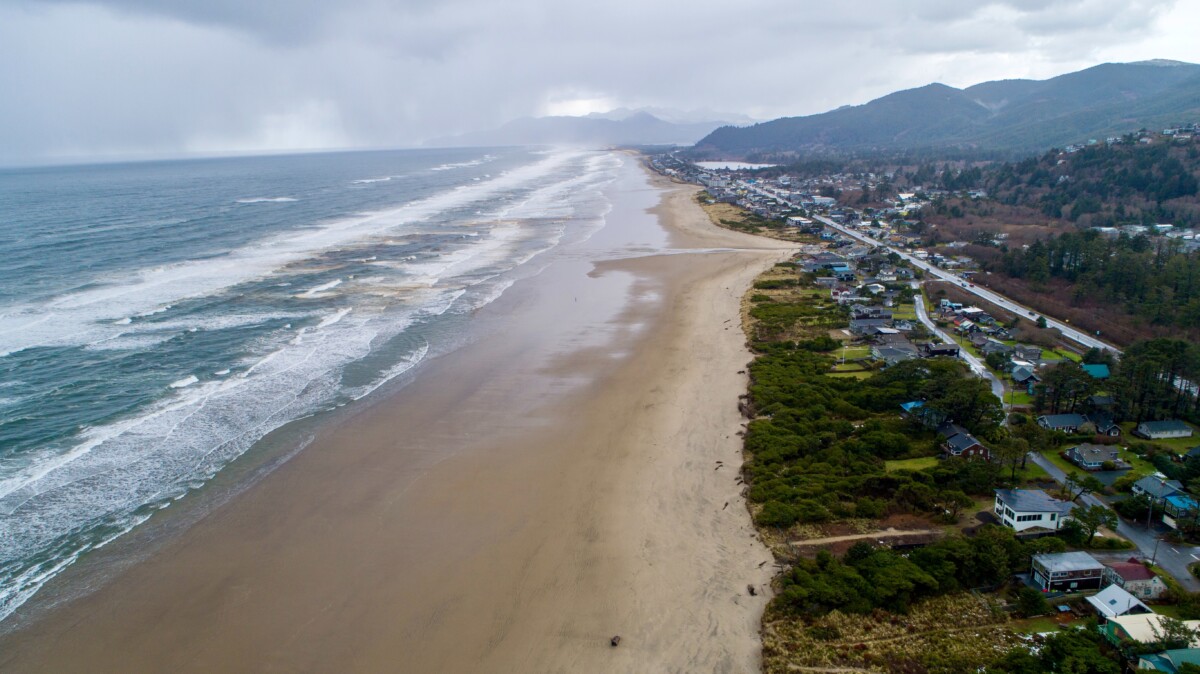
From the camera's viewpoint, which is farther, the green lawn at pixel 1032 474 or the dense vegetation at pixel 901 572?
the green lawn at pixel 1032 474

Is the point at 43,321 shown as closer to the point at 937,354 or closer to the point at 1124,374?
the point at 937,354

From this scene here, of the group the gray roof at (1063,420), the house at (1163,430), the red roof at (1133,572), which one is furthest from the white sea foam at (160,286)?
the house at (1163,430)

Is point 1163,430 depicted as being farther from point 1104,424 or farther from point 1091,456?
point 1091,456

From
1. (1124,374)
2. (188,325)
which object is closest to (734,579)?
(1124,374)

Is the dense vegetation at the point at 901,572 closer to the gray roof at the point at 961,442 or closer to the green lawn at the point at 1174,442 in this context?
the gray roof at the point at 961,442

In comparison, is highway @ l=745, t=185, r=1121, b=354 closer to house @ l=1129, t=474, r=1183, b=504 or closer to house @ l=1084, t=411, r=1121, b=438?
house @ l=1084, t=411, r=1121, b=438

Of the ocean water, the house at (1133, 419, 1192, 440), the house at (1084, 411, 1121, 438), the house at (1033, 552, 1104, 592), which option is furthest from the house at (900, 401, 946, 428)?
the ocean water
